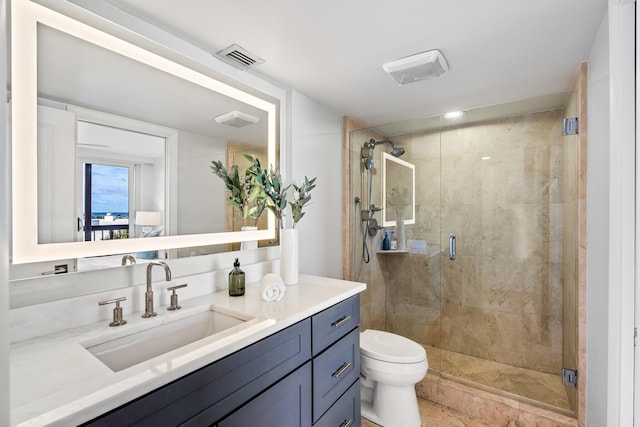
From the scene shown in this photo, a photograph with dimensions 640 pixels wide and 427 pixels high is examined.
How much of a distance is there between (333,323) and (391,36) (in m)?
1.46

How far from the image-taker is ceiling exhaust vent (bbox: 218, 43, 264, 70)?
1.60m

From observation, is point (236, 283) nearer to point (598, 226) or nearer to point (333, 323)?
point (333, 323)

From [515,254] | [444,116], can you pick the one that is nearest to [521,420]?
[515,254]

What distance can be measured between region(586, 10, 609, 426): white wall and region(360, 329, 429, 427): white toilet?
84 cm

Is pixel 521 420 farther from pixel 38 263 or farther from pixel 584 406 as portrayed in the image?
pixel 38 263

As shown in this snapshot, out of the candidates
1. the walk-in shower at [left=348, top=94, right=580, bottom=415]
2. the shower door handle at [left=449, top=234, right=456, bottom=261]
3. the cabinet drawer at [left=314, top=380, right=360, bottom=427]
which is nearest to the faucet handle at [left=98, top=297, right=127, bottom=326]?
the cabinet drawer at [left=314, top=380, right=360, bottom=427]

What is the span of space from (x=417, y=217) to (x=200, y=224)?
6.21 ft

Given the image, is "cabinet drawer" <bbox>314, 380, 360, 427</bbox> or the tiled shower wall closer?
"cabinet drawer" <bbox>314, 380, 360, 427</bbox>

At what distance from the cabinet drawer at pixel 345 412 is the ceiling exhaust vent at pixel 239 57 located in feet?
6.14

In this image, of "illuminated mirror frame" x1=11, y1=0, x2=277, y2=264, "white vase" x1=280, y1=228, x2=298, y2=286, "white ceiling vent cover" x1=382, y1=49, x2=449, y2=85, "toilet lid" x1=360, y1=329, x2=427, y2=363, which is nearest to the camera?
"illuminated mirror frame" x1=11, y1=0, x2=277, y2=264

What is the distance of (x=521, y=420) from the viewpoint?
77.8 inches

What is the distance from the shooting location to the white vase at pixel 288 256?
1.81 metres

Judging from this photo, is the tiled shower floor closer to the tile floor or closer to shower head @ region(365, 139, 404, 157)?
the tile floor
